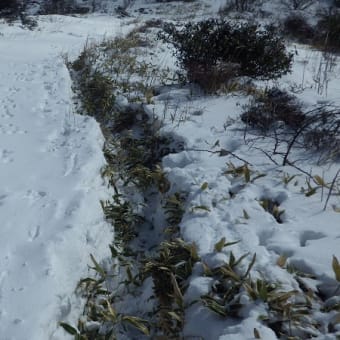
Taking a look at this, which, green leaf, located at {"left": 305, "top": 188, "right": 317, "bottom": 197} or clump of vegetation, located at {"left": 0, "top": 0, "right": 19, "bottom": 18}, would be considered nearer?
green leaf, located at {"left": 305, "top": 188, "right": 317, "bottom": 197}

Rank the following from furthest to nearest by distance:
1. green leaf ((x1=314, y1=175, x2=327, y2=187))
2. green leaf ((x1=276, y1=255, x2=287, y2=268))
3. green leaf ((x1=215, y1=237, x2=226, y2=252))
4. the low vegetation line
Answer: green leaf ((x1=314, y1=175, x2=327, y2=187)) < green leaf ((x1=215, y1=237, x2=226, y2=252)) < green leaf ((x1=276, y1=255, x2=287, y2=268)) < the low vegetation line

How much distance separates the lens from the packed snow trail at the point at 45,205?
8.11ft

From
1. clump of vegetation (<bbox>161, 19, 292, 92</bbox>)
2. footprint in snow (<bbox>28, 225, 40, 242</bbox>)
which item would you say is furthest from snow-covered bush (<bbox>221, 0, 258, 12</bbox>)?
footprint in snow (<bbox>28, 225, 40, 242</bbox>)

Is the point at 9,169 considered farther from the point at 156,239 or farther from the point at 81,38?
the point at 81,38

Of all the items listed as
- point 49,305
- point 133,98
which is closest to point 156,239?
point 49,305

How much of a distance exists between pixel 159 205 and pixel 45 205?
1036 millimetres

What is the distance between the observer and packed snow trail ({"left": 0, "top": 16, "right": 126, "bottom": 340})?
247cm

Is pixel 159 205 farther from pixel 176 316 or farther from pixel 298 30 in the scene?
pixel 298 30

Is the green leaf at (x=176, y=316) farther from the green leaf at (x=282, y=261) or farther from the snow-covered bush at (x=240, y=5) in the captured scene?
the snow-covered bush at (x=240, y=5)

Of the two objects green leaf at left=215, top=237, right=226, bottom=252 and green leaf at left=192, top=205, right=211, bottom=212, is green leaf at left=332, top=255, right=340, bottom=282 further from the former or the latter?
green leaf at left=192, top=205, right=211, bottom=212

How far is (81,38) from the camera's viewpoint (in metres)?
11.0

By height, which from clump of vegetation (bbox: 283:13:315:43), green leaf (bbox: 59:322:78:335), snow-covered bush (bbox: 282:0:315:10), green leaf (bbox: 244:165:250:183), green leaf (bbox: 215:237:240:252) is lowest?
green leaf (bbox: 59:322:78:335)

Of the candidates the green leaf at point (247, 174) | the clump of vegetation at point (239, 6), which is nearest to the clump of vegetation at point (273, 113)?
the green leaf at point (247, 174)

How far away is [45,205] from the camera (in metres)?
3.39
